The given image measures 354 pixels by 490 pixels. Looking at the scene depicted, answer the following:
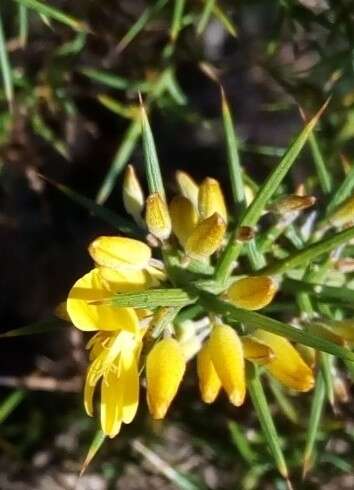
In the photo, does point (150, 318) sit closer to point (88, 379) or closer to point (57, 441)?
point (88, 379)

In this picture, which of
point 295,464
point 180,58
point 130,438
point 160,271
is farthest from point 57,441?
point 160,271

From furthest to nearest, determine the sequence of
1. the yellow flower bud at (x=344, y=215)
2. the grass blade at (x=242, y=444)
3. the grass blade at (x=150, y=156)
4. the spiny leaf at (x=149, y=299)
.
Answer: the grass blade at (x=242, y=444) → the yellow flower bud at (x=344, y=215) → the grass blade at (x=150, y=156) → the spiny leaf at (x=149, y=299)

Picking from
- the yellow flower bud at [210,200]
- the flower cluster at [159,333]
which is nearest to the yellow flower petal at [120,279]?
the flower cluster at [159,333]

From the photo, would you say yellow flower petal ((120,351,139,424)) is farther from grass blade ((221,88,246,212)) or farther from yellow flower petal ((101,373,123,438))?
grass blade ((221,88,246,212))

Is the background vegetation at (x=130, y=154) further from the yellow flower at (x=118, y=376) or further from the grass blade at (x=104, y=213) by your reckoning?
the yellow flower at (x=118, y=376)

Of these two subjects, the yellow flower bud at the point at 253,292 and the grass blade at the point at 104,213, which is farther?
the grass blade at the point at 104,213

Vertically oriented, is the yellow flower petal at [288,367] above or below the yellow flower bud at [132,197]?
below
